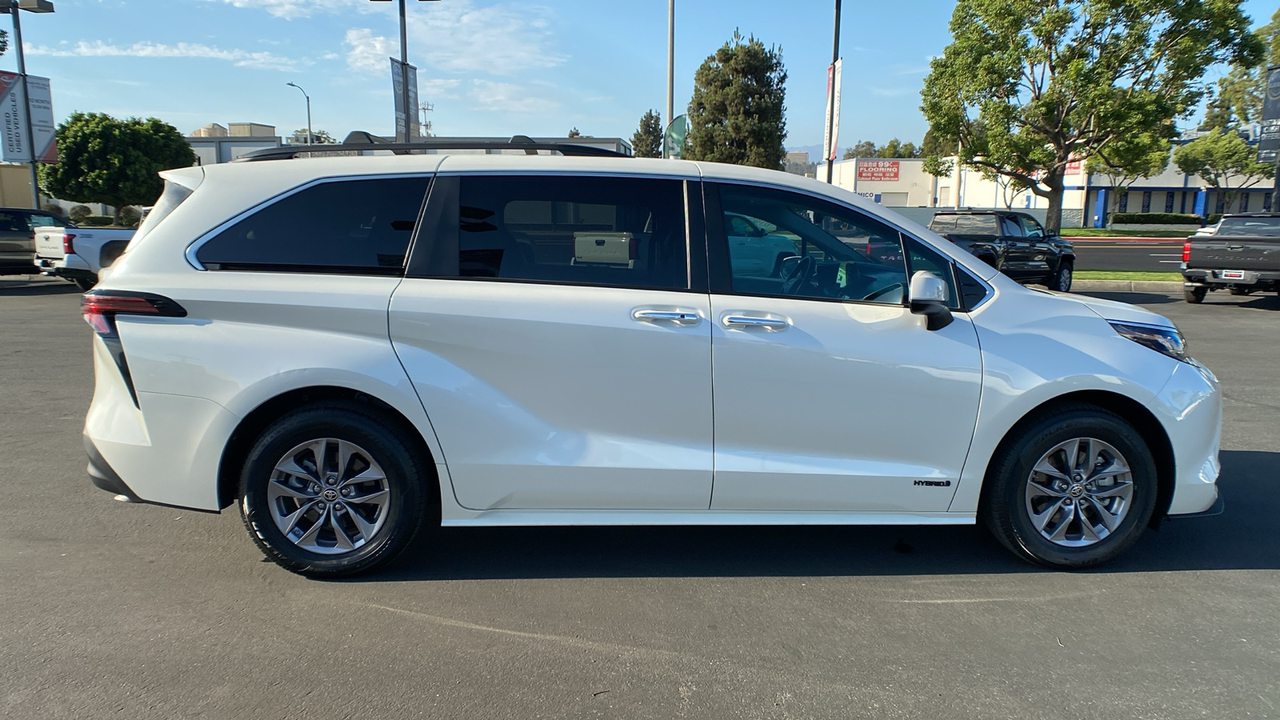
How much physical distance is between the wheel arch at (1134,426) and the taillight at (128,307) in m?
3.64

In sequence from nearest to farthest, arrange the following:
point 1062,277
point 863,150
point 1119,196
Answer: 1. point 1062,277
2. point 1119,196
3. point 863,150

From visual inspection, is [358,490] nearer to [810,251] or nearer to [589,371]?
[589,371]

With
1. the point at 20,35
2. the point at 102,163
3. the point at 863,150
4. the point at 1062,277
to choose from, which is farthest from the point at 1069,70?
the point at 863,150

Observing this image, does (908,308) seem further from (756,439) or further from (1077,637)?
(1077,637)

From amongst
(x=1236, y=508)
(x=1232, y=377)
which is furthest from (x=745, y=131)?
(x=1236, y=508)

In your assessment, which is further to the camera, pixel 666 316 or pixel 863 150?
pixel 863 150

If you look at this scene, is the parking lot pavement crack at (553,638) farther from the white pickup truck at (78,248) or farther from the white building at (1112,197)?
the white building at (1112,197)

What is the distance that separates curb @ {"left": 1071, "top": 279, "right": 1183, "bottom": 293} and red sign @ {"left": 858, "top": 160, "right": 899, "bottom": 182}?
5478cm

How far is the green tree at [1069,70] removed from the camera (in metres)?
23.2

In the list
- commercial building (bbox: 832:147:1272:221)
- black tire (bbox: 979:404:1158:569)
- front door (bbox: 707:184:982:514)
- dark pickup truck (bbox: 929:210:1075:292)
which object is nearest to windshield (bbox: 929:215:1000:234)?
dark pickup truck (bbox: 929:210:1075:292)

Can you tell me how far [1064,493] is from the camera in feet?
12.3

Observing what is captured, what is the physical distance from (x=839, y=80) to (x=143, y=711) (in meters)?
15.9

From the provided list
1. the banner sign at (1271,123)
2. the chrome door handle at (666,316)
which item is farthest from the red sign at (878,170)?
the chrome door handle at (666,316)

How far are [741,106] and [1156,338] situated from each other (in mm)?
36983
